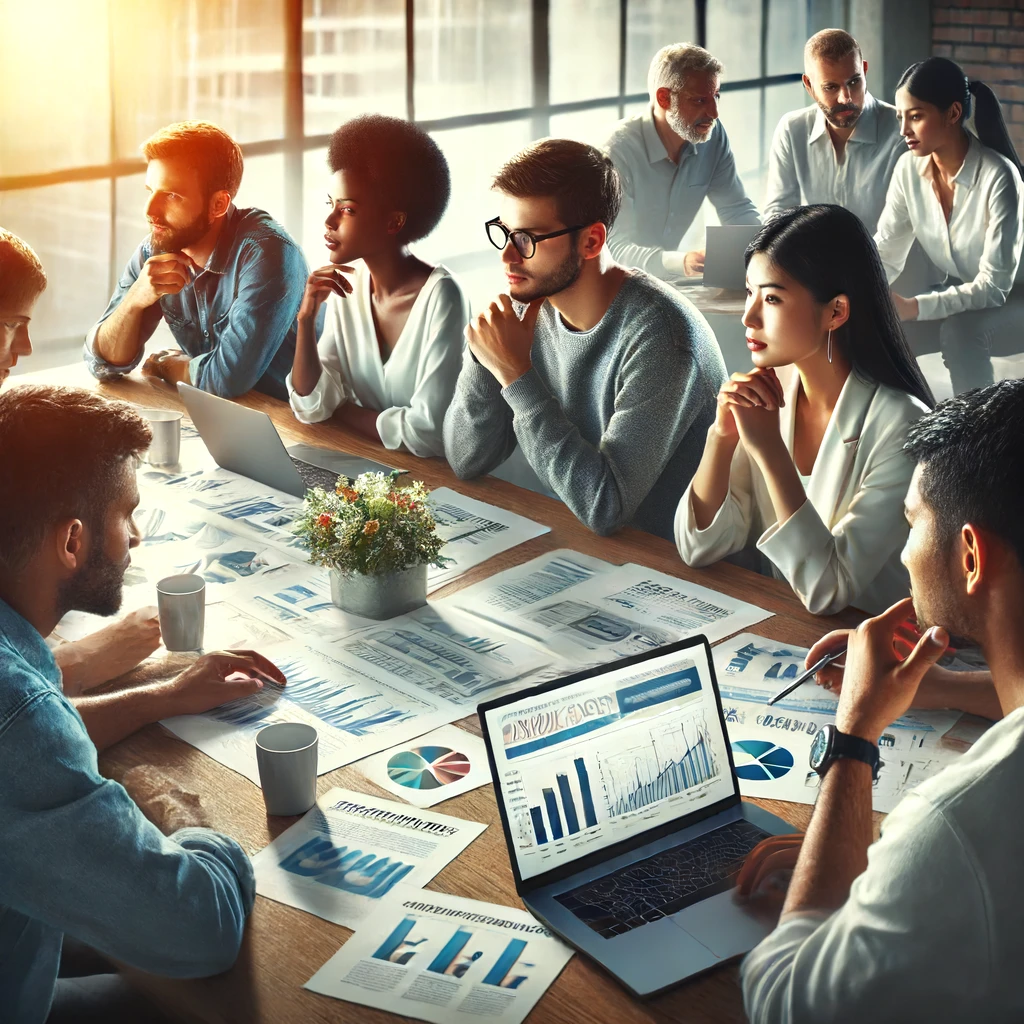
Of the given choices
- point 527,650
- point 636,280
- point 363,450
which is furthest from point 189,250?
point 527,650

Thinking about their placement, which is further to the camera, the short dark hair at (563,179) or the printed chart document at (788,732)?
the short dark hair at (563,179)

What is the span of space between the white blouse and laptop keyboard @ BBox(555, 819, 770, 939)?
4.66ft

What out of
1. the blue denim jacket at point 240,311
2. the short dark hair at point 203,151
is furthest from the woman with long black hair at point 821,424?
the short dark hair at point 203,151

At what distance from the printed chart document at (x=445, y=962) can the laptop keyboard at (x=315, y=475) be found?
48.3 inches

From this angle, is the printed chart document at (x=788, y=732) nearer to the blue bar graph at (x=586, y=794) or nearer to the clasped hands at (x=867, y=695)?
the clasped hands at (x=867, y=695)

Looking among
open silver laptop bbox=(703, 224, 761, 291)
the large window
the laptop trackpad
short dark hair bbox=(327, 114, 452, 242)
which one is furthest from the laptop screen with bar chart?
the large window

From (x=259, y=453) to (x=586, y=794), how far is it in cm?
136

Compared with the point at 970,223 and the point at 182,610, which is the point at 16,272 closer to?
the point at 182,610

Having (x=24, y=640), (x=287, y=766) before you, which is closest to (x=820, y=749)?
(x=287, y=766)

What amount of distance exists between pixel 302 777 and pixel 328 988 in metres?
0.30

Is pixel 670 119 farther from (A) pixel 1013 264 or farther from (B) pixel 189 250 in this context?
(B) pixel 189 250

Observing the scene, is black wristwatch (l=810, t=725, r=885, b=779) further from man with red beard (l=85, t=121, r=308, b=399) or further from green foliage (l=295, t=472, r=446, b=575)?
man with red beard (l=85, t=121, r=308, b=399)

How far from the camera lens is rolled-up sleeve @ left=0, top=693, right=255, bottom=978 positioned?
43.5 inches

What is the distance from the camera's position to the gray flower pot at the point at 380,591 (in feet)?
6.14
